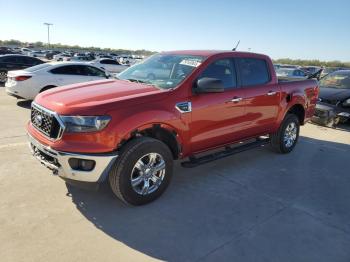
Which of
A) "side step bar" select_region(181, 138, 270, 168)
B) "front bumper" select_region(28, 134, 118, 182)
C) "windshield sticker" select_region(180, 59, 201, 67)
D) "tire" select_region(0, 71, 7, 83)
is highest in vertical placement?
"windshield sticker" select_region(180, 59, 201, 67)

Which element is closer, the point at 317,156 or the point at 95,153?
the point at 95,153

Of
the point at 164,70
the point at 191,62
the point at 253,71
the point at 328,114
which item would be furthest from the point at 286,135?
the point at 328,114

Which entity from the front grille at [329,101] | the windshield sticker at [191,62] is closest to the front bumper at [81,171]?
the windshield sticker at [191,62]

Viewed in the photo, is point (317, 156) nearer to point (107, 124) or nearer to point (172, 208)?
point (172, 208)

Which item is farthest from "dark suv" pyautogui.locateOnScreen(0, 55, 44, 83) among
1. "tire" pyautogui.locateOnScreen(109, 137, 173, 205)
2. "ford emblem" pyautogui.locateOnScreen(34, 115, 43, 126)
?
"tire" pyautogui.locateOnScreen(109, 137, 173, 205)

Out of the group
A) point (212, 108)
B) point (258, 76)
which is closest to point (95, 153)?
point (212, 108)

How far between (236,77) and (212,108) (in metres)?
0.86

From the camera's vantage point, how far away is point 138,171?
13.0 ft

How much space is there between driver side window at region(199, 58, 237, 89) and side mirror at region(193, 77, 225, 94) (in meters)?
0.26

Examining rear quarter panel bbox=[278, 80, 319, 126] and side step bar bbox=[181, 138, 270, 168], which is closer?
side step bar bbox=[181, 138, 270, 168]

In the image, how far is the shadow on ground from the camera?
3.28 meters

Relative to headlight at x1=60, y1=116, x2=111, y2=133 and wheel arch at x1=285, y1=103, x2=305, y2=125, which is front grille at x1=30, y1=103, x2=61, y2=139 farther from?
wheel arch at x1=285, y1=103, x2=305, y2=125

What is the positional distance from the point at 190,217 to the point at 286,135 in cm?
343

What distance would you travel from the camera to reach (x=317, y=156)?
6539 millimetres
